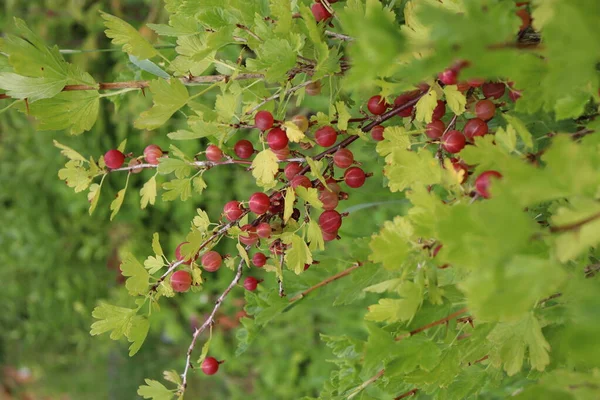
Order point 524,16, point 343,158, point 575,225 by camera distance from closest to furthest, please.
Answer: point 575,225 → point 524,16 → point 343,158

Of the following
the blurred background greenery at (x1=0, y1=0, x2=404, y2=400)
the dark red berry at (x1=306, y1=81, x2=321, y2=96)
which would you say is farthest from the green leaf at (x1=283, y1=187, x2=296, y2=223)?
the blurred background greenery at (x1=0, y1=0, x2=404, y2=400)

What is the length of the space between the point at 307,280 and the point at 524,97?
0.32 meters

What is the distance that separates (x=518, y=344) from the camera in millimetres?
400

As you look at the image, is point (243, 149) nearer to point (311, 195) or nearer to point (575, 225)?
point (311, 195)

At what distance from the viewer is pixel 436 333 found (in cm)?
49

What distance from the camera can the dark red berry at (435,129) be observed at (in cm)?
46

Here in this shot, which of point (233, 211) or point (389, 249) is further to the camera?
point (233, 211)

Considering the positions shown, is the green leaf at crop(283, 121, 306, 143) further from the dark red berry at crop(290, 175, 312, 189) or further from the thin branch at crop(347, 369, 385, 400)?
the thin branch at crop(347, 369, 385, 400)

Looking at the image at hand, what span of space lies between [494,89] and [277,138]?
175 millimetres

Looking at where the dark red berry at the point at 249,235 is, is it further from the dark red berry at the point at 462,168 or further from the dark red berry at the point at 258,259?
the dark red berry at the point at 462,168

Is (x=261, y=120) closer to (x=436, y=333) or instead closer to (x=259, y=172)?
(x=259, y=172)

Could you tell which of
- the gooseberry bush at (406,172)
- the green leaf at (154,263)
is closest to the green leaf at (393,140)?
the gooseberry bush at (406,172)

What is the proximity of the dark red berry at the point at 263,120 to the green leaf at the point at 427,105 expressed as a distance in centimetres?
11

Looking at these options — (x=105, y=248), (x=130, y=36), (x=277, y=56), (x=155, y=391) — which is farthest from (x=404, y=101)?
(x=105, y=248)
